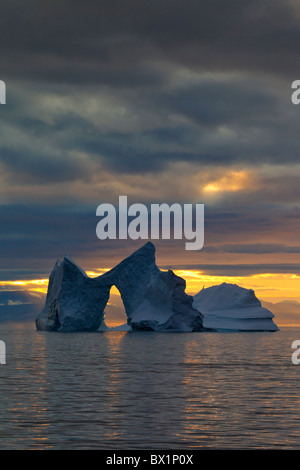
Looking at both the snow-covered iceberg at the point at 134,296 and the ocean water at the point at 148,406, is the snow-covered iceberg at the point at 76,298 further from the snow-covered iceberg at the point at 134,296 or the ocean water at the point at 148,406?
the ocean water at the point at 148,406

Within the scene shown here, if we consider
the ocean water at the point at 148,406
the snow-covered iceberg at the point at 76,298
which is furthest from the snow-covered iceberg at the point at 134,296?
the ocean water at the point at 148,406

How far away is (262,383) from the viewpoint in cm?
3112

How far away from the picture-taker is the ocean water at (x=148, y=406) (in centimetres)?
1716

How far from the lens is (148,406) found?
2323 cm

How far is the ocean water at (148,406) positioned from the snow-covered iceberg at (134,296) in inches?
1465

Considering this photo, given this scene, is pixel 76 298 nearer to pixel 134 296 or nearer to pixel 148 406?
pixel 134 296

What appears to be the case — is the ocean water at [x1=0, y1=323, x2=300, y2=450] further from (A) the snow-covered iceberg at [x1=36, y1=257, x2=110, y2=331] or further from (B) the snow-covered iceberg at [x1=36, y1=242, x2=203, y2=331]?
(A) the snow-covered iceberg at [x1=36, y1=257, x2=110, y2=331]

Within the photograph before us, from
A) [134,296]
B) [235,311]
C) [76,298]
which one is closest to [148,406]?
[76,298]

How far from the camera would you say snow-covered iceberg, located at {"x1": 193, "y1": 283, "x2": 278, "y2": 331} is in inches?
3792

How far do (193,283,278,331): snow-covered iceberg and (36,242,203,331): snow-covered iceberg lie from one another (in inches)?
595

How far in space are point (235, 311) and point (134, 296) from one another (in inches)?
850

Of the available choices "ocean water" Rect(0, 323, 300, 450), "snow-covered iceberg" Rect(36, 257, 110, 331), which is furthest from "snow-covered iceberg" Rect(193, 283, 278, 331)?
"ocean water" Rect(0, 323, 300, 450)
